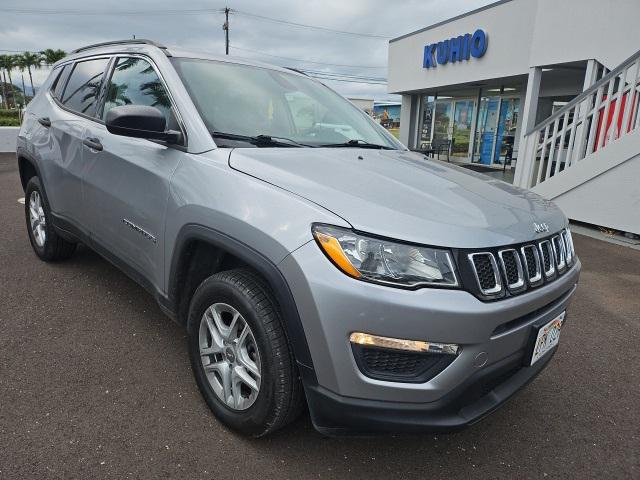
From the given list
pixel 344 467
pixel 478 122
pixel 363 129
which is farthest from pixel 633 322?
pixel 478 122

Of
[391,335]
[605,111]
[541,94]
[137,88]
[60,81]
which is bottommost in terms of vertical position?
[391,335]

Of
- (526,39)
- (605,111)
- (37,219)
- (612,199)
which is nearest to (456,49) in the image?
(526,39)

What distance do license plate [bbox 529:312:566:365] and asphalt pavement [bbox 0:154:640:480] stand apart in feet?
1.79

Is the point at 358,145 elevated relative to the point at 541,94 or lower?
lower

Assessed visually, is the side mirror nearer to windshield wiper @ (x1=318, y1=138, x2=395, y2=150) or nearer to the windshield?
the windshield

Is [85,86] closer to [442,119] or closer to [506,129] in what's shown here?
[506,129]

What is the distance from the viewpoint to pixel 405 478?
6.89 ft

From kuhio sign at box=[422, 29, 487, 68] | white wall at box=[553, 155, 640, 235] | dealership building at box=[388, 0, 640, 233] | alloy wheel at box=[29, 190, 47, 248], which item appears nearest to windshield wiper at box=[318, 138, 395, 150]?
dealership building at box=[388, 0, 640, 233]

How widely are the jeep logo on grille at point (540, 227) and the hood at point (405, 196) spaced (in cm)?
2

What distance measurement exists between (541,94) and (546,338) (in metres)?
14.7

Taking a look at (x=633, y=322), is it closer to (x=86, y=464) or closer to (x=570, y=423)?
(x=570, y=423)

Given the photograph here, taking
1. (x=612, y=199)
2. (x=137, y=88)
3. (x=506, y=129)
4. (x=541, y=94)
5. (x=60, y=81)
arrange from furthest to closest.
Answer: (x=506, y=129) → (x=541, y=94) → (x=612, y=199) → (x=60, y=81) → (x=137, y=88)

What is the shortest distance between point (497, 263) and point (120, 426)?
1.89 meters

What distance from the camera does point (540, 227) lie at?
2.09 metres
